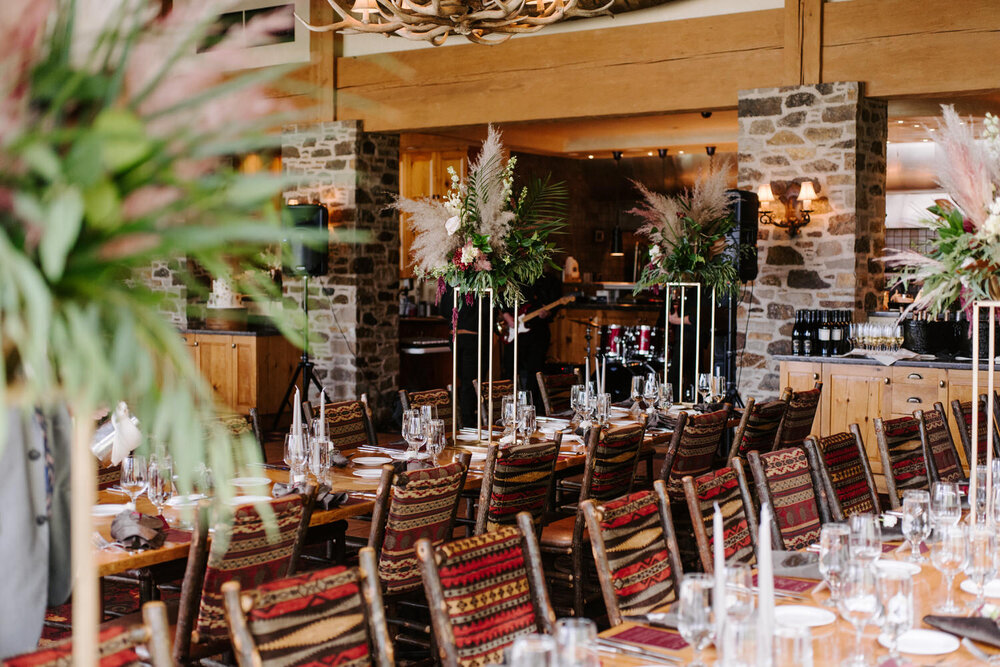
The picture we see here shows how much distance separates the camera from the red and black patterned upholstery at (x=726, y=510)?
131 inches

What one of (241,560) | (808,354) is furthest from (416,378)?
(241,560)

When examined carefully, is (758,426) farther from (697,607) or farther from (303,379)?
(303,379)

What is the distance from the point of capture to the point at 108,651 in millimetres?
1990

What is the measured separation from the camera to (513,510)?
429cm

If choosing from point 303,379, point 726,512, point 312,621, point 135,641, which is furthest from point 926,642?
point 303,379

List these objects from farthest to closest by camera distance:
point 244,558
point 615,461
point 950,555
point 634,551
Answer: point 615,461 → point 244,558 → point 634,551 → point 950,555

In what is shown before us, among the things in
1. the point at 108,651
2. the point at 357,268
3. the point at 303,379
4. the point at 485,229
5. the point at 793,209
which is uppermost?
the point at 793,209

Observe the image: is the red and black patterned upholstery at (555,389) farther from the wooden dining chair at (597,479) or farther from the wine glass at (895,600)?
the wine glass at (895,600)

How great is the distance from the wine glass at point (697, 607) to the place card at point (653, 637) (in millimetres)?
264

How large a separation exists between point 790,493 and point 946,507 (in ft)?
3.02

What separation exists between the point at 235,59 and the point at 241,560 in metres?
2.34

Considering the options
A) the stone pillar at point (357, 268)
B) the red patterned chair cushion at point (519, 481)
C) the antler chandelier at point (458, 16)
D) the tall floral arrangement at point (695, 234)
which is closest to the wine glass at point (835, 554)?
the red patterned chair cushion at point (519, 481)

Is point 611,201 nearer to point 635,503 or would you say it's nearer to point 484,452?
point 484,452

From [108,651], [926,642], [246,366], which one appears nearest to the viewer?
[108,651]
